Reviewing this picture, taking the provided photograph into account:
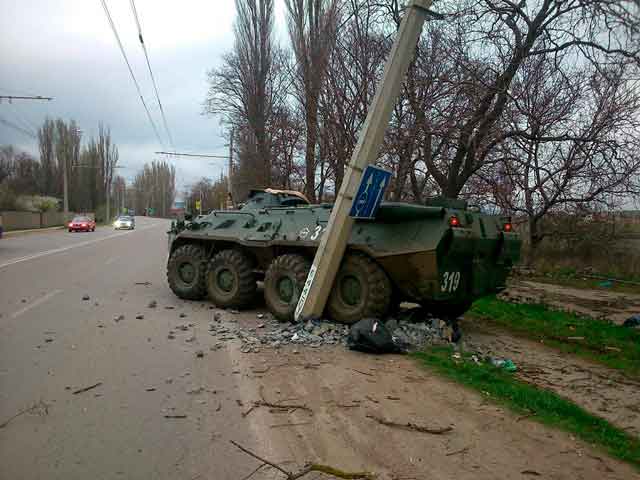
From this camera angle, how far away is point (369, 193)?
6945mm

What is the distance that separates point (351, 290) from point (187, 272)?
12.9ft

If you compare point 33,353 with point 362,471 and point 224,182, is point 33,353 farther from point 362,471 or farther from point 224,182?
point 224,182

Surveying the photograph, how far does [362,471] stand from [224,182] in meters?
50.7

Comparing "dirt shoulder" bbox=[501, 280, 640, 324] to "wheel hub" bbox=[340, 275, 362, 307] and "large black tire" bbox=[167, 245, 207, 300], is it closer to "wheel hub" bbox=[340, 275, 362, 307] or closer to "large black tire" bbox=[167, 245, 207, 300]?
"wheel hub" bbox=[340, 275, 362, 307]

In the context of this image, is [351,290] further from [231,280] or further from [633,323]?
[633,323]

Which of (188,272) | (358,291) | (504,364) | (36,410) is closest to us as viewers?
(36,410)

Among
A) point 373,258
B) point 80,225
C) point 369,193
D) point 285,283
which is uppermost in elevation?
point 369,193

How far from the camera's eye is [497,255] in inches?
305

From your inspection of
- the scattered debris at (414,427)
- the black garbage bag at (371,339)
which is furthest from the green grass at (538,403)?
the scattered debris at (414,427)

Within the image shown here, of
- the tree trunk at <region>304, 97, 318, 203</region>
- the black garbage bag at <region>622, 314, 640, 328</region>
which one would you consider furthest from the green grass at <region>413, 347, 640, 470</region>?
the tree trunk at <region>304, 97, 318, 203</region>

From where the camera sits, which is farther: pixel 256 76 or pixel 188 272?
pixel 256 76

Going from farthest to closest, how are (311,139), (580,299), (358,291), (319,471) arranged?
1. (311,139)
2. (580,299)
3. (358,291)
4. (319,471)

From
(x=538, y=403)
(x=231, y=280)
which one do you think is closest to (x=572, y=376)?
(x=538, y=403)

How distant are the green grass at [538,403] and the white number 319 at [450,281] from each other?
106 cm
